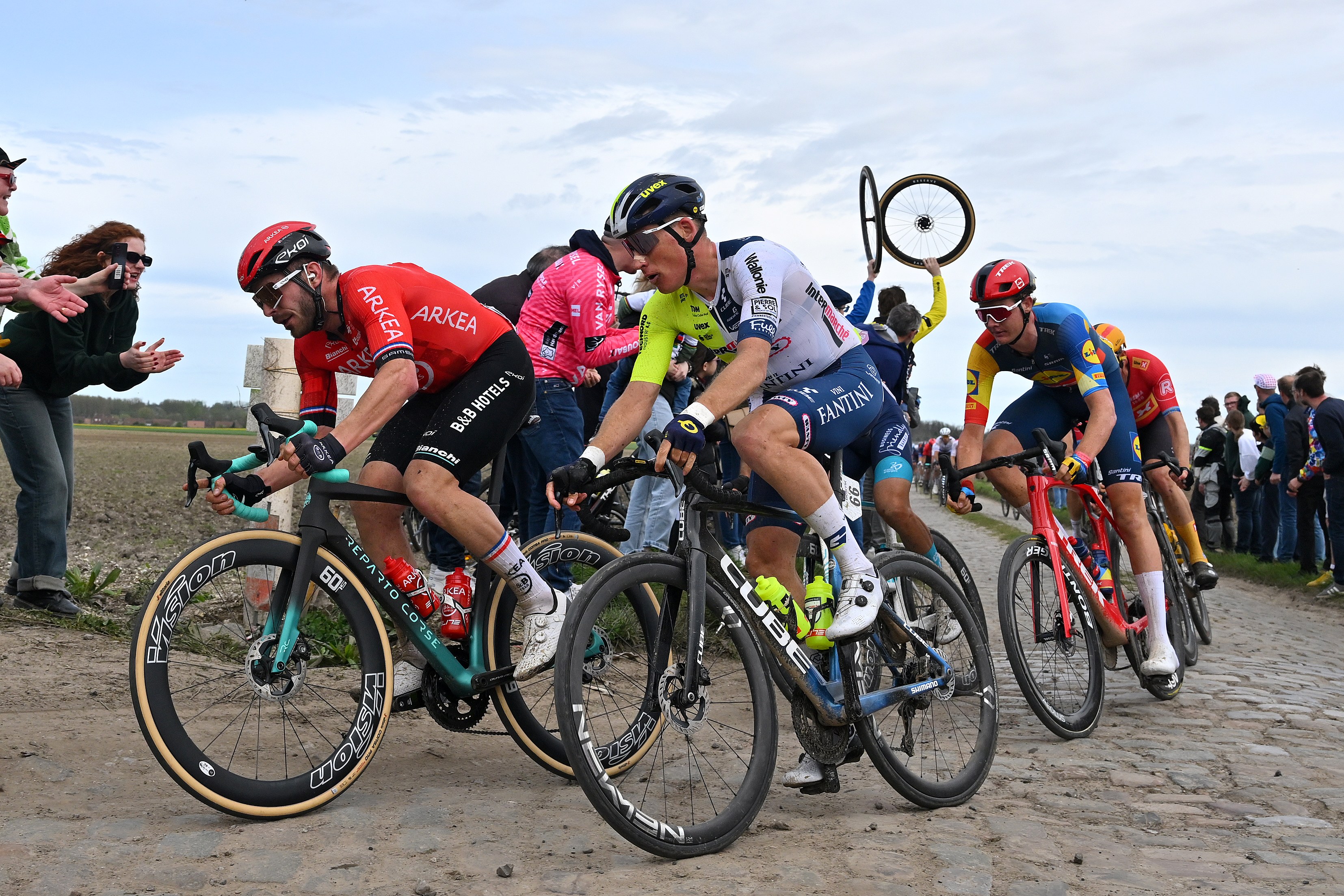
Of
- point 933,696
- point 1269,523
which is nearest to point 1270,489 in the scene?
point 1269,523

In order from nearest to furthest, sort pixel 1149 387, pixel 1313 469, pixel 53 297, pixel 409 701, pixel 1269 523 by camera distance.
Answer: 1. pixel 409 701
2. pixel 53 297
3. pixel 1149 387
4. pixel 1313 469
5. pixel 1269 523

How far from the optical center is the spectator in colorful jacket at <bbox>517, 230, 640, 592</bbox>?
7.21m

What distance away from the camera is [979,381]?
693 cm

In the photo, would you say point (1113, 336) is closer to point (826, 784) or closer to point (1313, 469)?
point (826, 784)

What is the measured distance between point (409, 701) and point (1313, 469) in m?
12.1

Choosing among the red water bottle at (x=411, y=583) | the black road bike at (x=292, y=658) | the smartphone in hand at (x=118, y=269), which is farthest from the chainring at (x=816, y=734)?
the smartphone in hand at (x=118, y=269)

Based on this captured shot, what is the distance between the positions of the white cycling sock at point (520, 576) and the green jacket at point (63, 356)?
3.40 meters

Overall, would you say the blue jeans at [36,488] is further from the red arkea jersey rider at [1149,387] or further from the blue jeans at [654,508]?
the red arkea jersey rider at [1149,387]

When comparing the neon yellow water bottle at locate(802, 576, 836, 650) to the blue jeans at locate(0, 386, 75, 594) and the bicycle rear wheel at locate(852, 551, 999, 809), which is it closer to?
the bicycle rear wheel at locate(852, 551, 999, 809)

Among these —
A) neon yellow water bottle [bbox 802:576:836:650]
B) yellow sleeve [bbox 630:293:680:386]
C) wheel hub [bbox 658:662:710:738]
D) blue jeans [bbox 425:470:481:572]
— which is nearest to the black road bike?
wheel hub [bbox 658:662:710:738]

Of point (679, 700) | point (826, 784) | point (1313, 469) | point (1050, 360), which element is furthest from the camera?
point (1313, 469)

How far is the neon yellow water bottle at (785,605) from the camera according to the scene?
4.29 meters

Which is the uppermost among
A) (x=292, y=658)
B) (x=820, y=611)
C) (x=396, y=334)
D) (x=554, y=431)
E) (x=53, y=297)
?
(x=53, y=297)

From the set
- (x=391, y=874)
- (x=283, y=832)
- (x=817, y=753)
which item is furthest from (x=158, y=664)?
(x=817, y=753)
